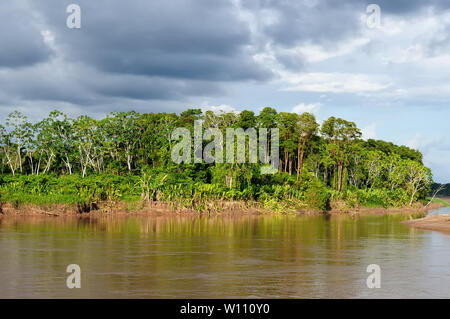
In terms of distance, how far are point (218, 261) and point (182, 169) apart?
30010mm

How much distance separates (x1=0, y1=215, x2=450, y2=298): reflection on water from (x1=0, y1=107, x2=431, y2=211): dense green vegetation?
33.9 feet

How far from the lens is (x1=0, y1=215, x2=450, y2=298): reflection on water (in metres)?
16.5

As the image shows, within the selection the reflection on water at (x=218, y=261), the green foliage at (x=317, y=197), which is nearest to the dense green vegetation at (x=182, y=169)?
the green foliage at (x=317, y=197)

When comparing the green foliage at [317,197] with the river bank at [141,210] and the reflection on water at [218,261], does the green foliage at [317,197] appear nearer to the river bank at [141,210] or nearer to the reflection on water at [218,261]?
the river bank at [141,210]

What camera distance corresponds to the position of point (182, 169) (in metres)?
51.3

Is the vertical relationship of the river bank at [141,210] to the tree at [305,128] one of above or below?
below

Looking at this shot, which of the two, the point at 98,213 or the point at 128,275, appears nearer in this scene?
the point at 128,275

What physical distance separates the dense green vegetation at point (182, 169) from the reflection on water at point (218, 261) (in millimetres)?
10347

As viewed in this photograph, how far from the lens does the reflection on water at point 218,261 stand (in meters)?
16.5

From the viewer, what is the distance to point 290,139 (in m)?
65.2

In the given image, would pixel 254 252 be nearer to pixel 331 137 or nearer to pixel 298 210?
pixel 298 210

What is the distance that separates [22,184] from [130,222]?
13.5m

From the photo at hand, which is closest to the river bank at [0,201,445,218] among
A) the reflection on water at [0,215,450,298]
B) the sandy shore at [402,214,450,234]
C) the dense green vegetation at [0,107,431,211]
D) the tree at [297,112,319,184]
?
the dense green vegetation at [0,107,431,211]
